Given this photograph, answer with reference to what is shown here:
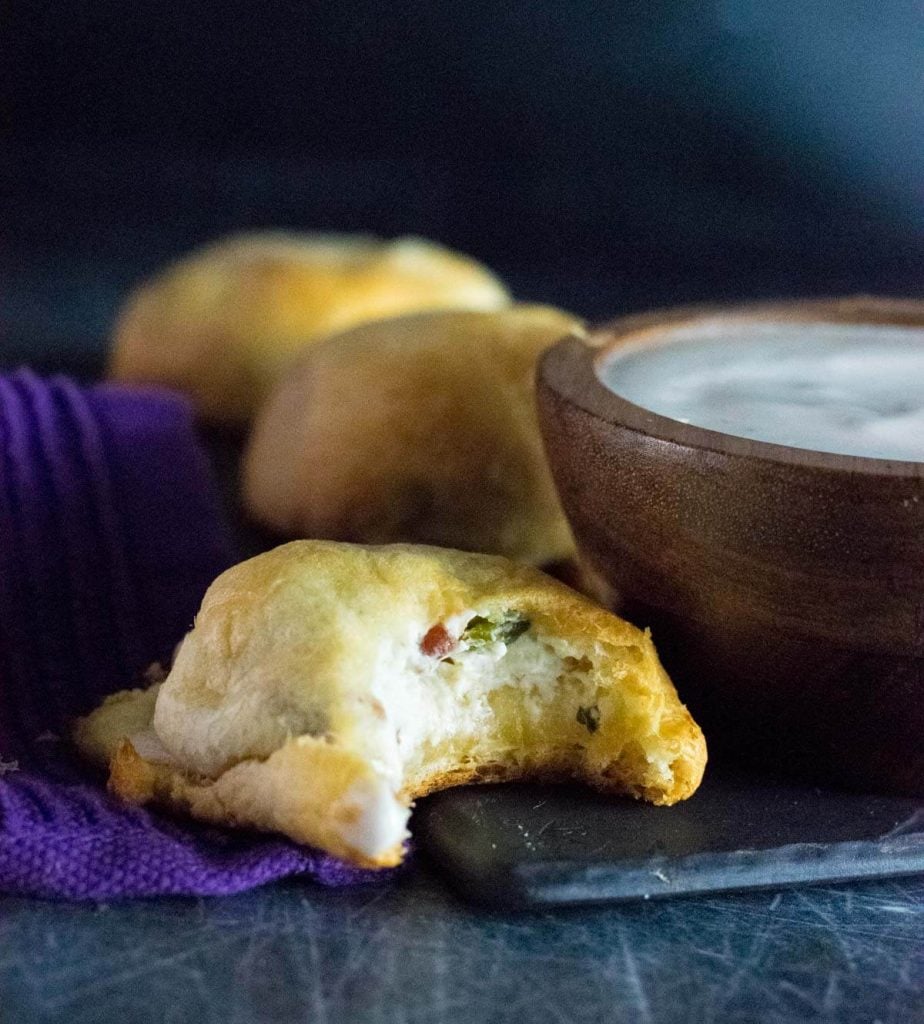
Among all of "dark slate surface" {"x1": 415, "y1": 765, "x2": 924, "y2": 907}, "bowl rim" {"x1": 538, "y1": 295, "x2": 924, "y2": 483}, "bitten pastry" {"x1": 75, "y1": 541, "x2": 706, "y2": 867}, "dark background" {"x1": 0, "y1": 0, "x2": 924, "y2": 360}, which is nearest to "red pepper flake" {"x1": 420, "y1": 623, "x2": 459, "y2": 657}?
"bitten pastry" {"x1": 75, "y1": 541, "x2": 706, "y2": 867}

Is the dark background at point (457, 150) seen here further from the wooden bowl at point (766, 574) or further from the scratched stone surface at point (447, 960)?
the scratched stone surface at point (447, 960)

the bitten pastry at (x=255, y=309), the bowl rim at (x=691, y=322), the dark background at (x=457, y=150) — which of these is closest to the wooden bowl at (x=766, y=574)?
the bowl rim at (x=691, y=322)

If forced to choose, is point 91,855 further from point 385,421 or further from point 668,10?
Answer: point 668,10

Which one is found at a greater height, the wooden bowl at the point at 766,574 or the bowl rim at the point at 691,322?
the bowl rim at the point at 691,322

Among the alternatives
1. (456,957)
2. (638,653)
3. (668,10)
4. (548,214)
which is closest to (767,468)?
(638,653)

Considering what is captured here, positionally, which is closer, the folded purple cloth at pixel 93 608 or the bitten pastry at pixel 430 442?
the folded purple cloth at pixel 93 608

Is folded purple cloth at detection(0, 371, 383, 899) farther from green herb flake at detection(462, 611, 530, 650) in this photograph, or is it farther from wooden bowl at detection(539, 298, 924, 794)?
wooden bowl at detection(539, 298, 924, 794)
